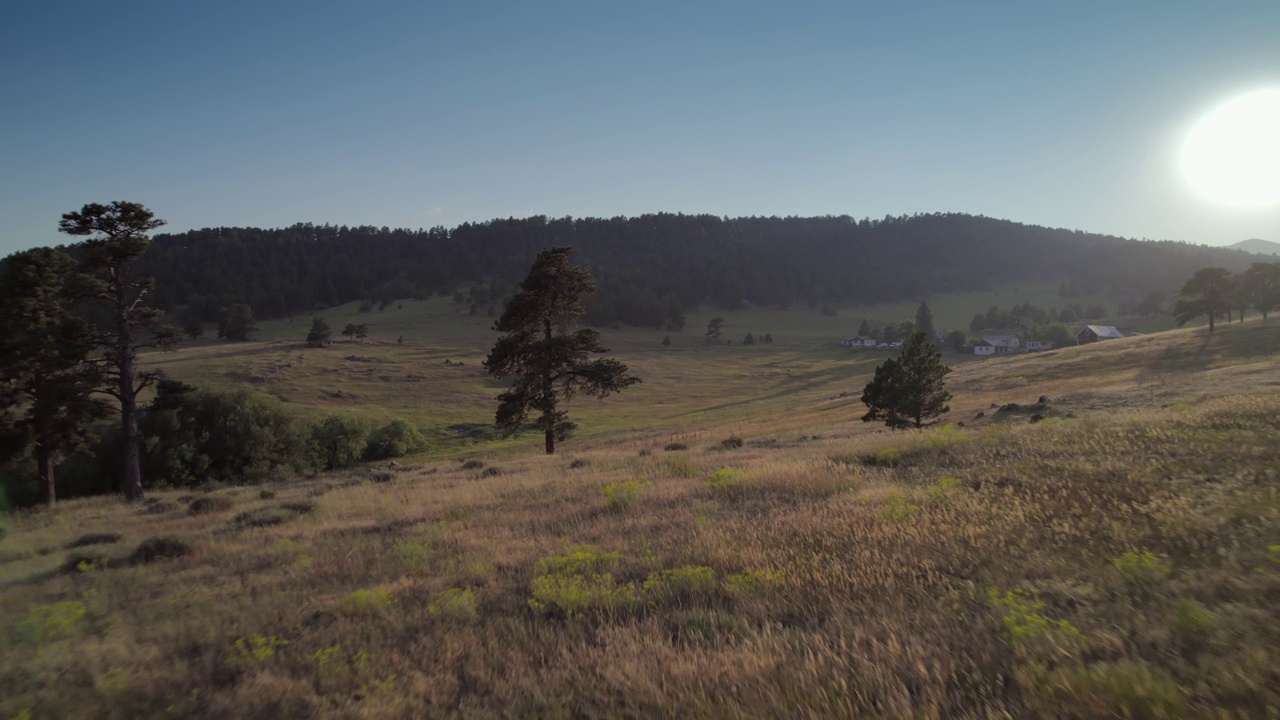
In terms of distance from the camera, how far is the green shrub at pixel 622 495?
960 centimetres

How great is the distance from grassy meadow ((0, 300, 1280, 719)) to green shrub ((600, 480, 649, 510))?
0.09 metres

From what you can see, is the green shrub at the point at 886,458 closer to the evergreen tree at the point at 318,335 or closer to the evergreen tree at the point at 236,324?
the evergreen tree at the point at 318,335

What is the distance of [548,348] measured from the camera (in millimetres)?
24859

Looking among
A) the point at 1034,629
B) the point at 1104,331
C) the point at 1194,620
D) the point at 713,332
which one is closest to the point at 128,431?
the point at 1034,629

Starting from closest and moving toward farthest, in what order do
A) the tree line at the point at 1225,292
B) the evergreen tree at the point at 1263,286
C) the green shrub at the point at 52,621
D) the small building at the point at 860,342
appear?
1. the green shrub at the point at 52,621
2. the tree line at the point at 1225,292
3. the evergreen tree at the point at 1263,286
4. the small building at the point at 860,342

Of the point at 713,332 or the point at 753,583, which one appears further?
the point at 713,332

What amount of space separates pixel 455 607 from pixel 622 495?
4.87 metres

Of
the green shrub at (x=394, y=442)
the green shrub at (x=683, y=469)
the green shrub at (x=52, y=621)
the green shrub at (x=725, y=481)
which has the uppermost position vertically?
the green shrub at (x=52, y=621)

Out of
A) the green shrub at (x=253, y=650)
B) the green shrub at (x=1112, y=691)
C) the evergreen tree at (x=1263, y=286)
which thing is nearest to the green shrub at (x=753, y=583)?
the green shrub at (x=1112, y=691)

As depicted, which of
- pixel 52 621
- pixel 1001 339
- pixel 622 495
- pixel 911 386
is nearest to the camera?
pixel 52 621

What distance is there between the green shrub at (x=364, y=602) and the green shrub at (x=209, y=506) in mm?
10700

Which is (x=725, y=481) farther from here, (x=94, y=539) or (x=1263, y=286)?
(x=1263, y=286)

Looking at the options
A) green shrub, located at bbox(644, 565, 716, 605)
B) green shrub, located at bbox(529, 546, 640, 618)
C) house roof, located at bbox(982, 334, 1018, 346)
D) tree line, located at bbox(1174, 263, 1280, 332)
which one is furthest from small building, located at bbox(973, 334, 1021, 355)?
green shrub, located at bbox(644, 565, 716, 605)

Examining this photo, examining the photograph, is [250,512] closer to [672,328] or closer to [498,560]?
[498,560]
